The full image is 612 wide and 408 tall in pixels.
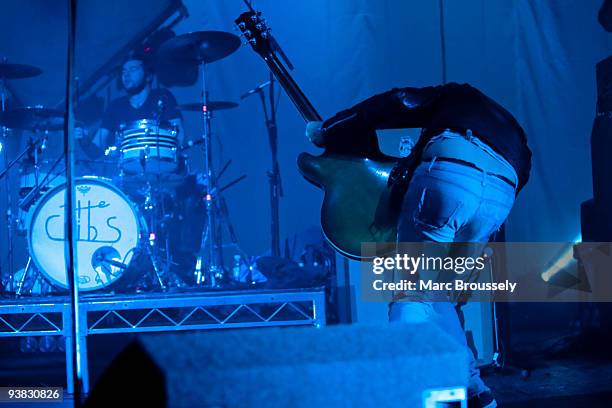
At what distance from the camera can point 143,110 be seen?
5535 mm

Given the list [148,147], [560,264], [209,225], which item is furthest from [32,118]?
[560,264]

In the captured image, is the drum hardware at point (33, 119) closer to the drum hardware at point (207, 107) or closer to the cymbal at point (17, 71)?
the cymbal at point (17, 71)

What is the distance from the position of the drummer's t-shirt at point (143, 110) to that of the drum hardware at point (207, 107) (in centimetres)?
34

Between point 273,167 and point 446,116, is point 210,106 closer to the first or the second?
point 273,167

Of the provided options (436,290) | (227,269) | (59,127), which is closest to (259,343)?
(436,290)

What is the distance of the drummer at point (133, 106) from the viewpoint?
5.42 meters

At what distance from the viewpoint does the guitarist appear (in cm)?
236

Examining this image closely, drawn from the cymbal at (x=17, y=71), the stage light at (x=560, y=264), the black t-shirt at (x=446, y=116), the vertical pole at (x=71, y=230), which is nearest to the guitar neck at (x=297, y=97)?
the black t-shirt at (x=446, y=116)

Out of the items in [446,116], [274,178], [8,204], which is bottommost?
[446,116]

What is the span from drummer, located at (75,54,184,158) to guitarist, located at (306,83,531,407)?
3209 millimetres

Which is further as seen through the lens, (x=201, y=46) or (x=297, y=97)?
(x=201, y=46)

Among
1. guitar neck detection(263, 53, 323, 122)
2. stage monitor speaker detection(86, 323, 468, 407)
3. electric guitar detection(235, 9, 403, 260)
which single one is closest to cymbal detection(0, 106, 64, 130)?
guitar neck detection(263, 53, 323, 122)

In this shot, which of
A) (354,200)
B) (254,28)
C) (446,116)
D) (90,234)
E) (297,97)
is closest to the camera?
(446,116)

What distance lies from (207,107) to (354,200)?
2330 mm
